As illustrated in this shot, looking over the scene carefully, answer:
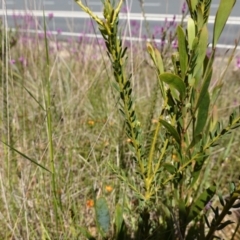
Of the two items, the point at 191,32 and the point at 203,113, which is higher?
the point at 191,32

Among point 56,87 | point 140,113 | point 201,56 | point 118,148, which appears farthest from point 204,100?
point 56,87

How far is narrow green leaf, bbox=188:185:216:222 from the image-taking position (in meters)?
0.83

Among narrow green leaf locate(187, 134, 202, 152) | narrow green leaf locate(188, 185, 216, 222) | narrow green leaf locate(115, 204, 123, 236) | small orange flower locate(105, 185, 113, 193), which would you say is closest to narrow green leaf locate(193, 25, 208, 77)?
narrow green leaf locate(187, 134, 202, 152)

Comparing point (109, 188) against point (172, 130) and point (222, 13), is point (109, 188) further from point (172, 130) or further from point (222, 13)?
point (222, 13)

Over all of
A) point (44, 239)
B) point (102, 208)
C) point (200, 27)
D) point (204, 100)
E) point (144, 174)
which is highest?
point (200, 27)

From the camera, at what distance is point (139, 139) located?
2.68 ft

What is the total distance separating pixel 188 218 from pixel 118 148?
0.66m

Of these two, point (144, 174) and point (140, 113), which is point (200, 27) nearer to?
point (144, 174)

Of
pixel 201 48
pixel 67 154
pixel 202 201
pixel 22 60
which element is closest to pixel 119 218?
pixel 202 201

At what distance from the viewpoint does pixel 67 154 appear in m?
1.57

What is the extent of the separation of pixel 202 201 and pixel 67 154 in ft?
2.66

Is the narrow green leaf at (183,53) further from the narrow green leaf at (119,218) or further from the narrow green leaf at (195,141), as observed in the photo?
the narrow green leaf at (119,218)

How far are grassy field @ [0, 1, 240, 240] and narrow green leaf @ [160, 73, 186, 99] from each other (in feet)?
0.63

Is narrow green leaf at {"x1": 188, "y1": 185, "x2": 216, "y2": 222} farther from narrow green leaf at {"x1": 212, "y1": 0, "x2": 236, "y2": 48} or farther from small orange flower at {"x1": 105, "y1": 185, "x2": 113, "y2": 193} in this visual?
small orange flower at {"x1": 105, "y1": 185, "x2": 113, "y2": 193}
